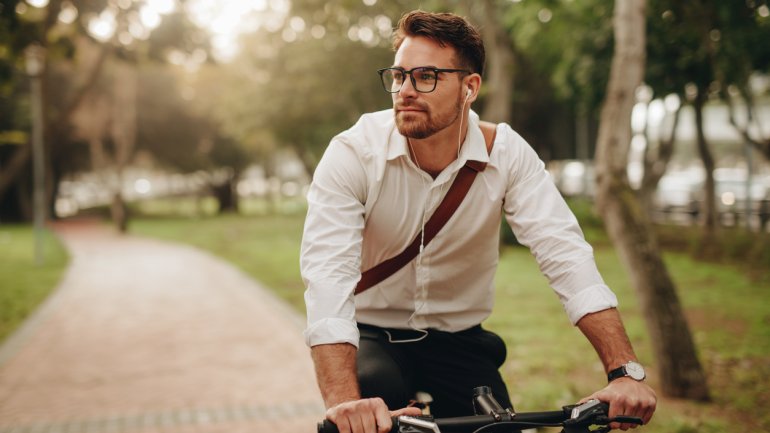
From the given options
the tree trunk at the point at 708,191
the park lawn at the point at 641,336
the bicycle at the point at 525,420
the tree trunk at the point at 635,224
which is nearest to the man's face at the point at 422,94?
the bicycle at the point at 525,420

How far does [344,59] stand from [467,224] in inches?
818

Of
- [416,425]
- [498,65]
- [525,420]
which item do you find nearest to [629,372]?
[525,420]

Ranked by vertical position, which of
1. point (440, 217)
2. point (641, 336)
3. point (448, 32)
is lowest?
point (641, 336)

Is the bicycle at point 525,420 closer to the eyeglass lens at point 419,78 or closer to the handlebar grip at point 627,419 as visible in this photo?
the handlebar grip at point 627,419

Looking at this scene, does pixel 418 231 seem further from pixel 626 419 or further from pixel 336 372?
pixel 626 419

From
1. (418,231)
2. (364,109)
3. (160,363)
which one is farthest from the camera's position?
(364,109)

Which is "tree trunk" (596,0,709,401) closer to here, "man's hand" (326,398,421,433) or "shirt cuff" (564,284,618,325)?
"shirt cuff" (564,284,618,325)

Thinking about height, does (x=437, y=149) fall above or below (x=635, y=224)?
above

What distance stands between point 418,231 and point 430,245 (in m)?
0.07

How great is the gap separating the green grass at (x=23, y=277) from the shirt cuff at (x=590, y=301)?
26.1 ft

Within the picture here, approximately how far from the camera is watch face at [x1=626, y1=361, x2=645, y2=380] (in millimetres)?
2090

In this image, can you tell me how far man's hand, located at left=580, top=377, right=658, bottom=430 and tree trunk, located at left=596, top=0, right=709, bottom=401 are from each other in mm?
3589

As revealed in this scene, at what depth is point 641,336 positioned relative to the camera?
7.88 m

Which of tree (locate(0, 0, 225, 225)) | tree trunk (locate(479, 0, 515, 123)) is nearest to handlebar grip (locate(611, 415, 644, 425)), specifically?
tree (locate(0, 0, 225, 225))
